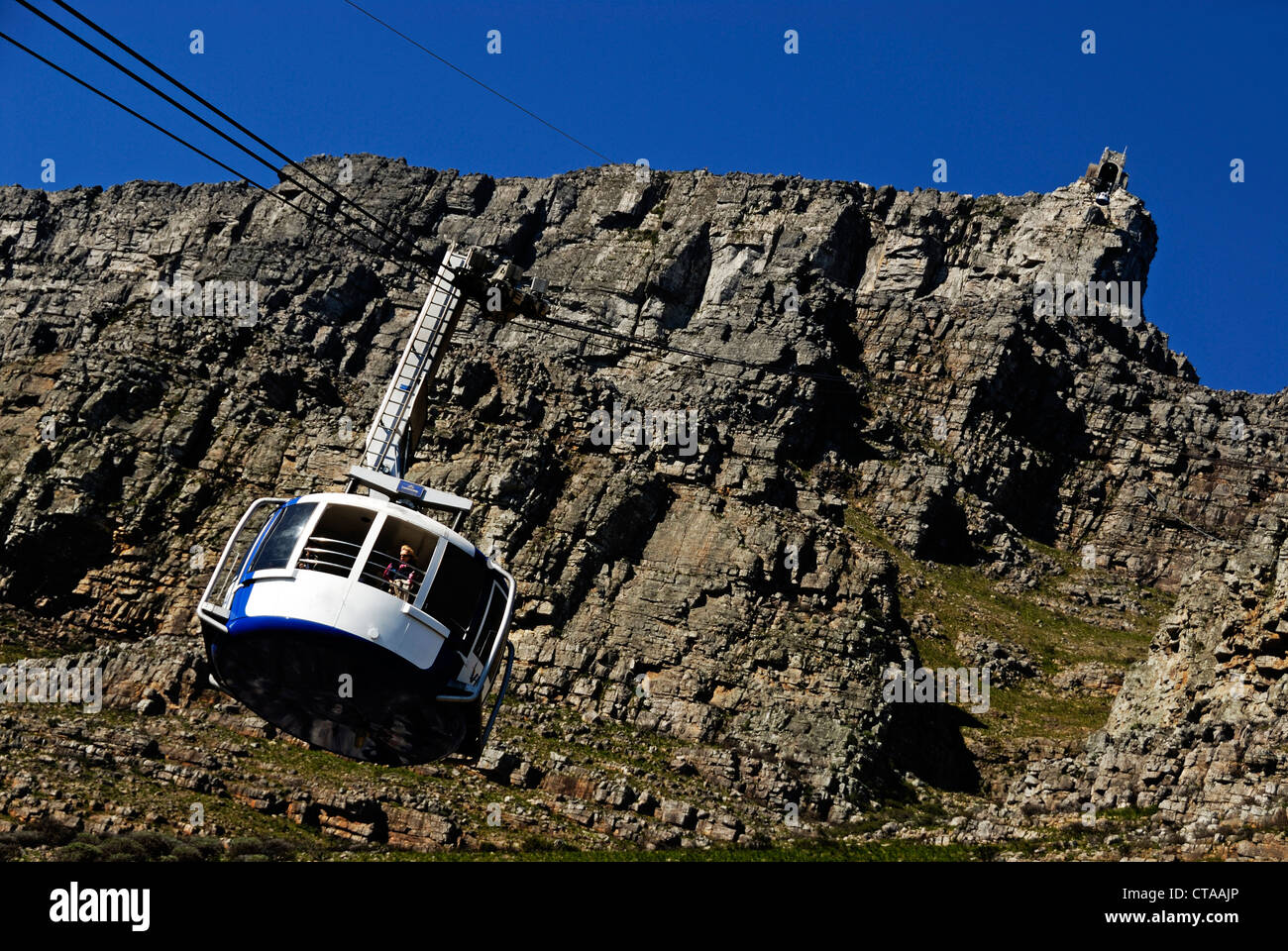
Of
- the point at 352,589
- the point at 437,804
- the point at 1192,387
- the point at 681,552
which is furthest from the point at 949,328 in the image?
the point at 352,589

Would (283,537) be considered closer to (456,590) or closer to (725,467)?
(456,590)

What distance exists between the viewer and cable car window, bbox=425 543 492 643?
90.1ft

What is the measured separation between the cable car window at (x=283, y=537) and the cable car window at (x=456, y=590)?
3.22 metres

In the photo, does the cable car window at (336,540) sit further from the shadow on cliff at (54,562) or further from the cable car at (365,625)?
the shadow on cliff at (54,562)

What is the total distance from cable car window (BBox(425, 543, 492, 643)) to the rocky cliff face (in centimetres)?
2874

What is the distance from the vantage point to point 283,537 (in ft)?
91.4

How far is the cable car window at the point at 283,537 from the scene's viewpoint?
27.4 meters

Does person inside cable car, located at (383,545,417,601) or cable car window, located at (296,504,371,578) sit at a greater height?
cable car window, located at (296,504,371,578)

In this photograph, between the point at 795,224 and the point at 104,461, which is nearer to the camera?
the point at 104,461

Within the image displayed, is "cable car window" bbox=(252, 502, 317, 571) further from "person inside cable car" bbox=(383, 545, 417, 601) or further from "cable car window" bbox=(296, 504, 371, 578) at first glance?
"person inside cable car" bbox=(383, 545, 417, 601)

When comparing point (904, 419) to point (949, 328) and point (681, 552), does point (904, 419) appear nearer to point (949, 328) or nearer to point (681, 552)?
point (949, 328)

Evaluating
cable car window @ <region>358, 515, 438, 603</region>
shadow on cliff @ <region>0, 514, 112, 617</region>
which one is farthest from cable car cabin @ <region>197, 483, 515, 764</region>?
shadow on cliff @ <region>0, 514, 112, 617</region>
